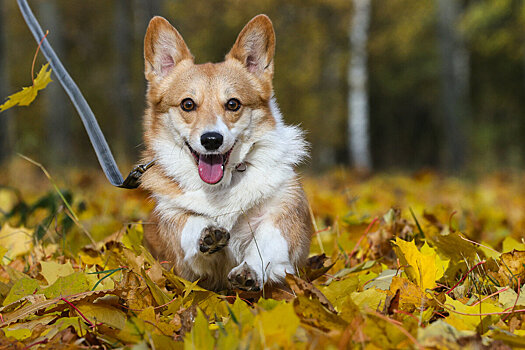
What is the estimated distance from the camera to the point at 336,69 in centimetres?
1714

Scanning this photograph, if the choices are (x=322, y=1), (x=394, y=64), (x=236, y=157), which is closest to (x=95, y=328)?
(x=236, y=157)

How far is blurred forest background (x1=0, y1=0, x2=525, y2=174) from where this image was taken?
11.6 metres

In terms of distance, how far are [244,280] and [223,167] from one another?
22.0 inches

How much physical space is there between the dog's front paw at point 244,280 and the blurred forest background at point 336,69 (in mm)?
3459

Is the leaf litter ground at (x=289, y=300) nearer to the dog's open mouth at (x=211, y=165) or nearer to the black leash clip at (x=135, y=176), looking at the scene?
the black leash clip at (x=135, y=176)

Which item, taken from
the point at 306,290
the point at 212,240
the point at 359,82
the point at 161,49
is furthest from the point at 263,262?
the point at 359,82

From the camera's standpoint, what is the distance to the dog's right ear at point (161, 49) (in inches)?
92.4

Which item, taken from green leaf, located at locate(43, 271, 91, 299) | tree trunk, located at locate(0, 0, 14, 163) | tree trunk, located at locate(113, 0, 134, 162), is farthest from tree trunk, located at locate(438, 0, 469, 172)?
green leaf, located at locate(43, 271, 91, 299)

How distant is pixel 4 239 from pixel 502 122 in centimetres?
2623

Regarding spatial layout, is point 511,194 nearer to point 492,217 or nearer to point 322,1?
point 492,217

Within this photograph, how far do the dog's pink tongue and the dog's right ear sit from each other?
589 millimetres

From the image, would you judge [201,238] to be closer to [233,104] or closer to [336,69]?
[233,104]

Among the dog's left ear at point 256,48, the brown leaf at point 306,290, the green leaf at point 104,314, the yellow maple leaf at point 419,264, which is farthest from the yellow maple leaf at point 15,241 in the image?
the yellow maple leaf at point 419,264

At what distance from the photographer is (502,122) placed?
985 inches
